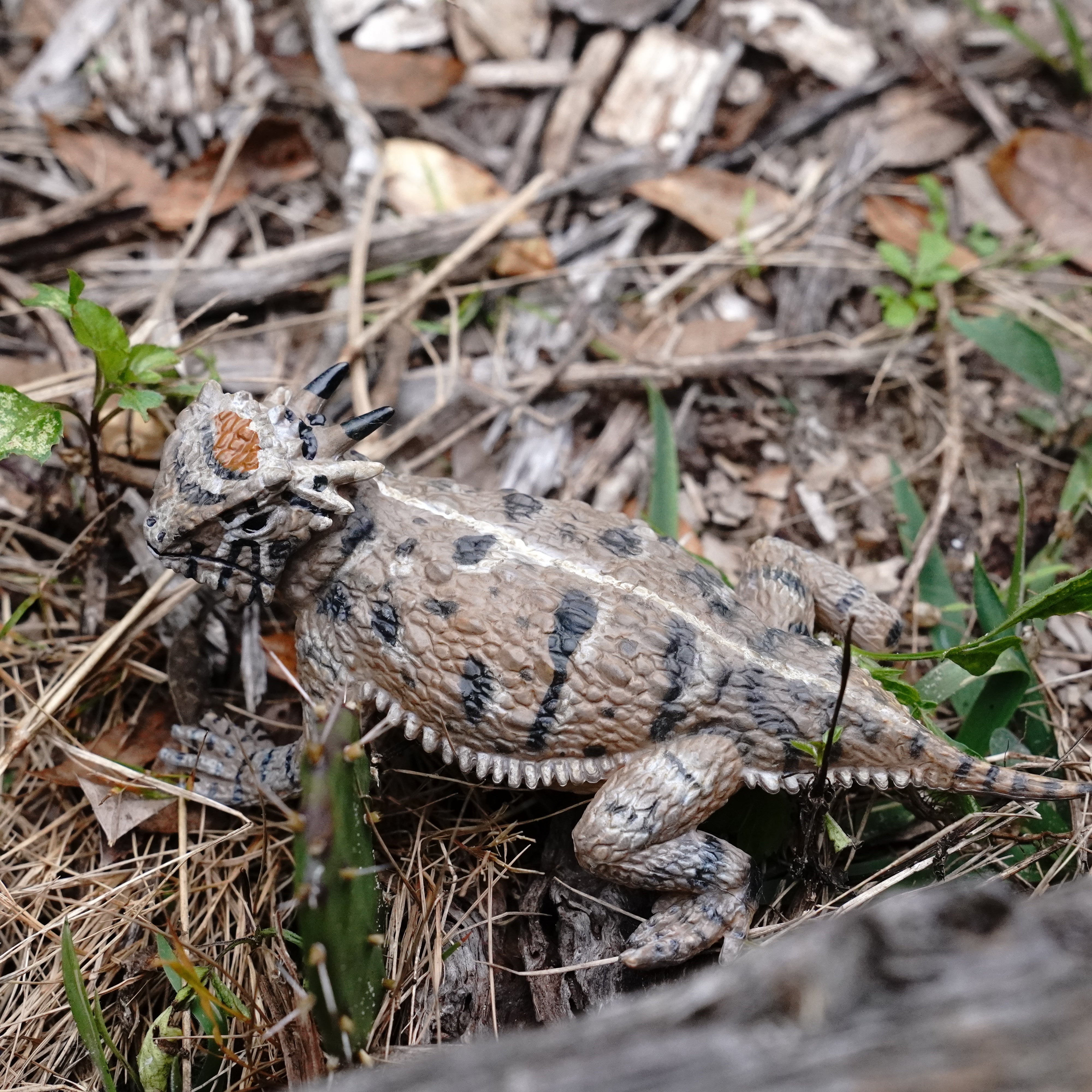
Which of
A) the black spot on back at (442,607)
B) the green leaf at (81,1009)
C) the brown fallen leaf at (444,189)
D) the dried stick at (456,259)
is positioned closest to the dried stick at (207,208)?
the brown fallen leaf at (444,189)

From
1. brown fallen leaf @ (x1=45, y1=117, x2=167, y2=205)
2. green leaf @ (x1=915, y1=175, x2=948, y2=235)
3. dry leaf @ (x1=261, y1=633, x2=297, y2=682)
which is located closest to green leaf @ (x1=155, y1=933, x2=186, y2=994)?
dry leaf @ (x1=261, y1=633, x2=297, y2=682)

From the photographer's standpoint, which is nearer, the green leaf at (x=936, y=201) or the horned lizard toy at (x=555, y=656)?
the horned lizard toy at (x=555, y=656)

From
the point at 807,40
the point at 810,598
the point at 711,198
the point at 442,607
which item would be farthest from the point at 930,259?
the point at 442,607

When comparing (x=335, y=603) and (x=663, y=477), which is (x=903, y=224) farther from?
(x=335, y=603)

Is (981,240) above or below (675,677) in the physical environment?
above

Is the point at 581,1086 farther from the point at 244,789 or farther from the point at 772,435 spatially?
the point at 772,435

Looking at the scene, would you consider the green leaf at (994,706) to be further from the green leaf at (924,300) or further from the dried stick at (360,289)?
the dried stick at (360,289)
